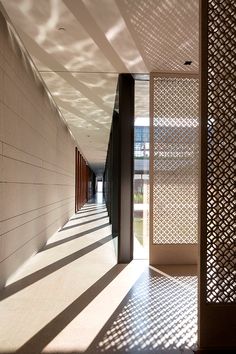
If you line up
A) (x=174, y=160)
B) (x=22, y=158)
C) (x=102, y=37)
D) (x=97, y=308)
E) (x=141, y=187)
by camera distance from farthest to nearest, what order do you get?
(x=141, y=187), (x=174, y=160), (x=22, y=158), (x=102, y=37), (x=97, y=308)

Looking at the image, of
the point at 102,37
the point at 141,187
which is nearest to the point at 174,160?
the point at 141,187

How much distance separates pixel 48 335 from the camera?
2.91 metres

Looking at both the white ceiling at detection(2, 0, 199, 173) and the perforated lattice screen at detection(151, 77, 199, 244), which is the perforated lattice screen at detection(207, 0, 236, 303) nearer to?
the white ceiling at detection(2, 0, 199, 173)

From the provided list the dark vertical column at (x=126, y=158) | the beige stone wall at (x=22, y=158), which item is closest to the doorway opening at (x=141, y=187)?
the dark vertical column at (x=126, y=158)

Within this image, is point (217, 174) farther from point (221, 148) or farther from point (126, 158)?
point (126, 158)

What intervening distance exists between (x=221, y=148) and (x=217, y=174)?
216 millimetres

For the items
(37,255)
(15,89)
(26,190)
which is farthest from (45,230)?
(15,89)

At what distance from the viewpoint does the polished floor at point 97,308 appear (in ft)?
9.20

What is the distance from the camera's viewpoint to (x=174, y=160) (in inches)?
222

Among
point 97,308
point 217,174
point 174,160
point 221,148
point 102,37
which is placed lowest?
point 97,308

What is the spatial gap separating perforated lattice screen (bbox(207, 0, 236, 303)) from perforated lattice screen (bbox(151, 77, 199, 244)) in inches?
111

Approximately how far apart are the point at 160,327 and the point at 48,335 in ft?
3.39

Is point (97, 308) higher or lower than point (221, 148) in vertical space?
lower

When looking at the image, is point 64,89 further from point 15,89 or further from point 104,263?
point 104,263
